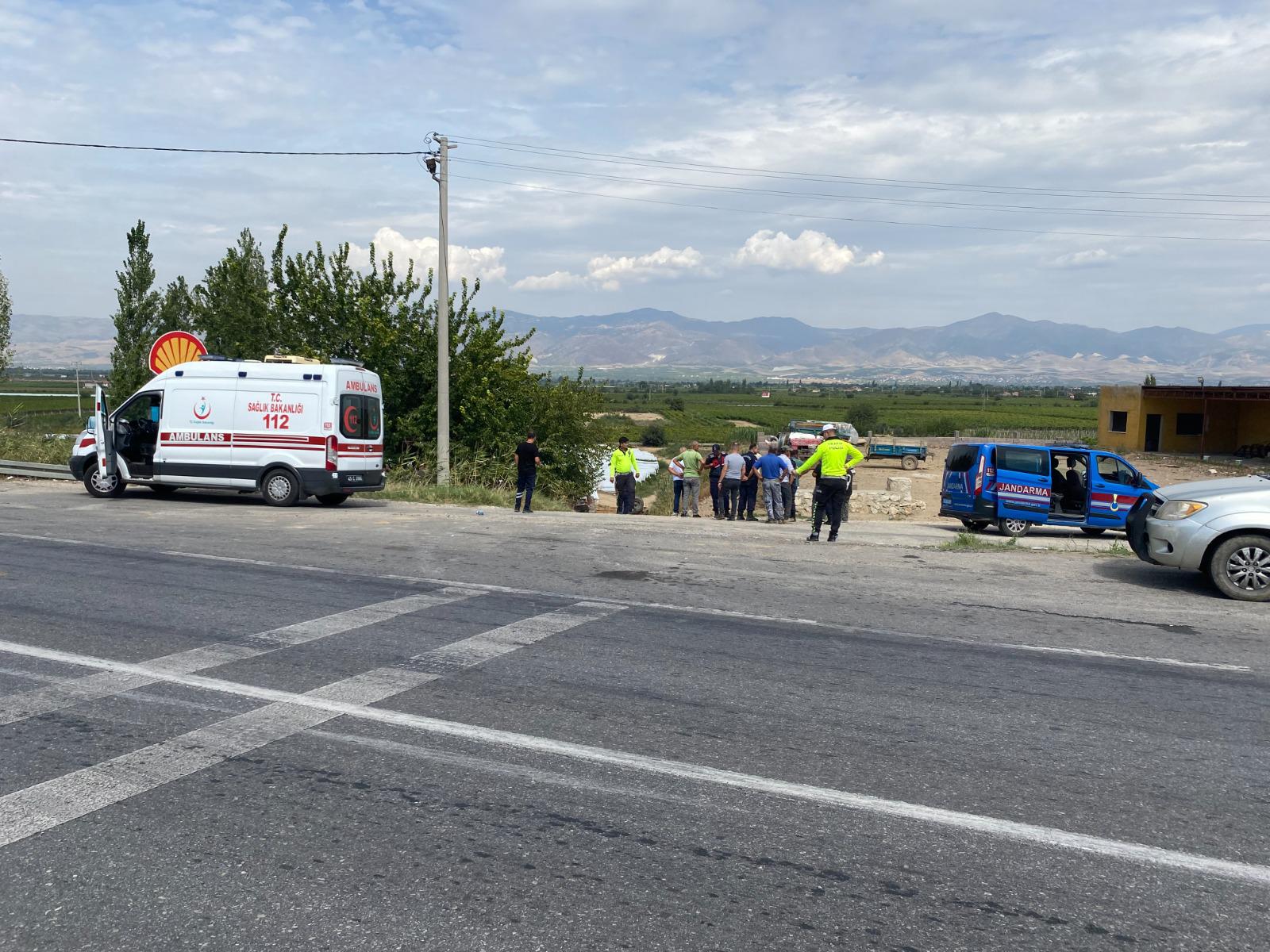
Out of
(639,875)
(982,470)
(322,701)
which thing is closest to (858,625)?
(322,701)

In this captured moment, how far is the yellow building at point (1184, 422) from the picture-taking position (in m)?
47.3

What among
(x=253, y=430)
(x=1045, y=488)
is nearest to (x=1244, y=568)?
(x=1045, y=488)

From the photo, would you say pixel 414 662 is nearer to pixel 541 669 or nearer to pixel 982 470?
pixel 541 669

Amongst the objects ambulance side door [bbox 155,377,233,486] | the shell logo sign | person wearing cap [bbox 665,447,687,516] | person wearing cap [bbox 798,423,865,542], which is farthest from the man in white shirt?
the shell logo sign

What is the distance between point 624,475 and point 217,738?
16884 millimetres

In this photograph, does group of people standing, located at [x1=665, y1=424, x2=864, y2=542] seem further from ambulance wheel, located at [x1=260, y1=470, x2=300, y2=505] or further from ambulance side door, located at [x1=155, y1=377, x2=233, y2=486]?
Answer: ambulance side door, located at [x1=155, y1=377, x2=233, y2=486]

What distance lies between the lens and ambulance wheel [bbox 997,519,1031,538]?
61.8 feet

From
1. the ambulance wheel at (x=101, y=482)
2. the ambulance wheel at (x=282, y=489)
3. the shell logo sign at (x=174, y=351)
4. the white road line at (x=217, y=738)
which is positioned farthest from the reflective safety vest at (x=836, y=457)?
the ambulance wheel at (x=101, y=482)

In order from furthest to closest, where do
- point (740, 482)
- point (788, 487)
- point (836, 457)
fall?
point (788, 487) < point (740, 482) < point (836, 457)

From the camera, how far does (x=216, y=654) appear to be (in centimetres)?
691

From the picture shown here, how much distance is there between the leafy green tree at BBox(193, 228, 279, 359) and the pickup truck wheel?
917 inches

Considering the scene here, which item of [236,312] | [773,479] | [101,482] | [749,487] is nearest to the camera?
[101,482]

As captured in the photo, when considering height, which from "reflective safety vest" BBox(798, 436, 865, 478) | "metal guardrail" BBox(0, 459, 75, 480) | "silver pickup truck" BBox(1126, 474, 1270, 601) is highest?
"reflective safety vest" BBox(798, 436, 865, 478)

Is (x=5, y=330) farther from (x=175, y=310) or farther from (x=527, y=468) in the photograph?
(x=527, y=468)
